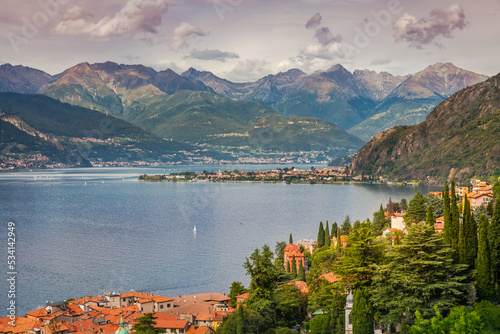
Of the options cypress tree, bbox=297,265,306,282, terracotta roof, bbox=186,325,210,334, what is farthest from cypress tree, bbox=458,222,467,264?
cypress tree, bbox=297,265,306,282

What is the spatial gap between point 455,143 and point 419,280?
151 m

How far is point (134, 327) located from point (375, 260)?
47.2 ft

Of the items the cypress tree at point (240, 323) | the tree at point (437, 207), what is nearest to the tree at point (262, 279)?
the cypress tree at point (240, 323)

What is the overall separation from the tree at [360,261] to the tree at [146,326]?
11.1m

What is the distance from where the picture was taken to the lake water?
52.2m

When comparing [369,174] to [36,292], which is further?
[369,174]

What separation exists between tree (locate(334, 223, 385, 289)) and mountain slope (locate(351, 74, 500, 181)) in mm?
111919

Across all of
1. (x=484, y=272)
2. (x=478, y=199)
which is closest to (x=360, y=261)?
(x=484, y=272)

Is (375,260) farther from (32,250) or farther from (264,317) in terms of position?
(32,250)

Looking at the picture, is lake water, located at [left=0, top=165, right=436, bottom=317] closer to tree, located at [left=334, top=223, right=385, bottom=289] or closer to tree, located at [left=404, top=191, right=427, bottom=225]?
tree, located at [left=404, top=191, right=427, bottom=225]

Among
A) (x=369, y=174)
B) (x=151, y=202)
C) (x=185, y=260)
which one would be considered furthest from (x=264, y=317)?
(x=369, y=174)

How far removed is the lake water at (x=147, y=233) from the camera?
52.2 m

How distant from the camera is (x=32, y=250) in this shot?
222 ft

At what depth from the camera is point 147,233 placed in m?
80.4
